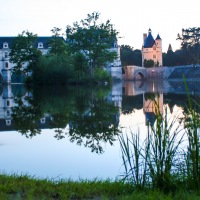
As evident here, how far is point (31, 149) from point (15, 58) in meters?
41.0

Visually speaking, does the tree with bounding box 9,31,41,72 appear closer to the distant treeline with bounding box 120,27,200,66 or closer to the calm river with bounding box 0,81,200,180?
the calm river with bounding box 0,81,200,180

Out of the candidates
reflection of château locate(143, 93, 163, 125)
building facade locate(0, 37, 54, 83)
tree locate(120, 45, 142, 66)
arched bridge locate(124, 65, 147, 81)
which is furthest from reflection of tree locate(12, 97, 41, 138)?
tree locate(120, 45, 142, 66)

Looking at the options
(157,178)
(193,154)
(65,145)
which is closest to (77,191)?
(157,178)

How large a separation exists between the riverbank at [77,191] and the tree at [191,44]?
7496cm

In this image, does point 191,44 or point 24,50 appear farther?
point 191,44

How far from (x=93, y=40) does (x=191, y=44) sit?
1564 inches

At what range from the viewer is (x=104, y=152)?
23.4 feet

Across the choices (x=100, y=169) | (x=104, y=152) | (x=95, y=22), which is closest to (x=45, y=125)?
(x=104, y=152)

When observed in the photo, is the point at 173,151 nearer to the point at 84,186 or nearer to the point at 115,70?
the point at 84,186

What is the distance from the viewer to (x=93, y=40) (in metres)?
44.2

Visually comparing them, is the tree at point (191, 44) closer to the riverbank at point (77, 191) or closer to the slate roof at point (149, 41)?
the slate roof at point (149, 41)

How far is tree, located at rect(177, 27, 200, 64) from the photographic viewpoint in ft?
255

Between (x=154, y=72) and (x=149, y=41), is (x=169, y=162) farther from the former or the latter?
(x=149, y=41)

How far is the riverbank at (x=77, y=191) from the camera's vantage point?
3732mm
